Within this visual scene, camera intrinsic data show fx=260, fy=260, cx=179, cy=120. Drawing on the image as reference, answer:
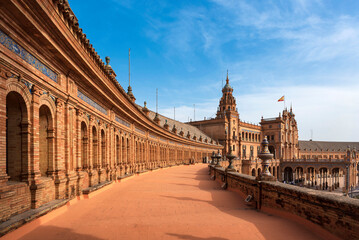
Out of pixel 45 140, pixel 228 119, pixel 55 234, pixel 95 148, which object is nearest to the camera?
pixel 55 234

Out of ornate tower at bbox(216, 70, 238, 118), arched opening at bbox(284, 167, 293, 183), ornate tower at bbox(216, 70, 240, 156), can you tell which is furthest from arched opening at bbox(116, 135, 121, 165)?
arched opening at bbox(284, 167, 293, 183)

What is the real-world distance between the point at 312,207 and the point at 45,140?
7935 millimetres

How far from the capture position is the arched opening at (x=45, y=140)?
331 inches

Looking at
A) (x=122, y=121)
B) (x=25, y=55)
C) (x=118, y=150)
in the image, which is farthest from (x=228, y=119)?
(x=25, y=55)

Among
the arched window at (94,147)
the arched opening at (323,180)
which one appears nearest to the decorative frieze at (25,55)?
Result: the arched window at (94,147)

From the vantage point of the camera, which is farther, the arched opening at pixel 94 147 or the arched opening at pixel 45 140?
the arched opening at pixel 94 147

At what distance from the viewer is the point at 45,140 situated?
8.45 meters

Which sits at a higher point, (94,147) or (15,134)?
(15,134)

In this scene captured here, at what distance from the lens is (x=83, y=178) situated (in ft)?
35.8

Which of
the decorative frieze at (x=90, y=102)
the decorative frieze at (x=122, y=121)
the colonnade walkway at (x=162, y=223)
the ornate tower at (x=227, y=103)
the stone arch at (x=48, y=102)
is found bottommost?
the colonnade walkway at (x=162, y=223)

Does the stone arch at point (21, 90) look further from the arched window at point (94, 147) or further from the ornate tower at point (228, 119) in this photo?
the ornate tower at point (228, 119)

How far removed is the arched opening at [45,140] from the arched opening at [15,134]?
4.74 feet

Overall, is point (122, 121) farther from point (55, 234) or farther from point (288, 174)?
point (288, 174)

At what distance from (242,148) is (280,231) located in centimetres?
7609
